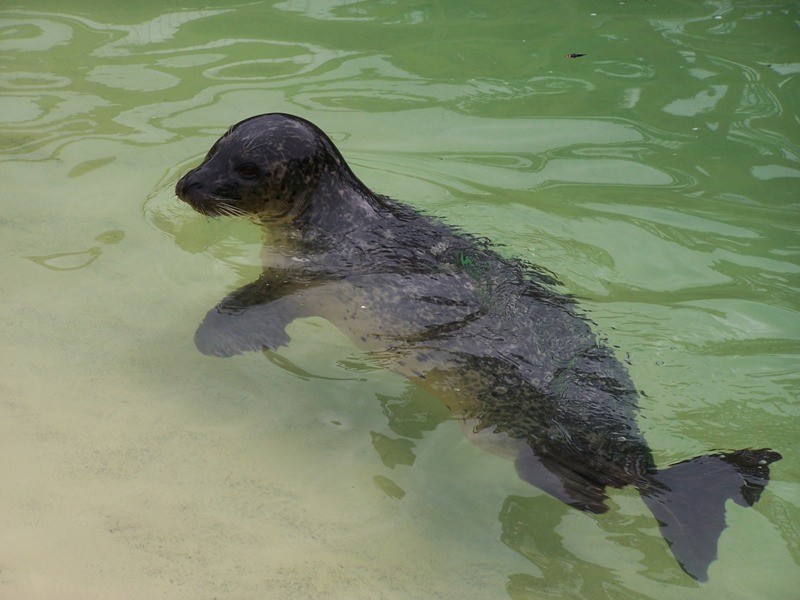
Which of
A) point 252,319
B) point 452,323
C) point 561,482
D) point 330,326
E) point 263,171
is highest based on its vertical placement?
point 263,171

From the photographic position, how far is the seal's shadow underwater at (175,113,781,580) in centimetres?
418

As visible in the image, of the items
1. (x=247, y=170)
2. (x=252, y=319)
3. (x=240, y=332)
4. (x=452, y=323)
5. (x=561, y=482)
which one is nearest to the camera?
(x=561, y=482)

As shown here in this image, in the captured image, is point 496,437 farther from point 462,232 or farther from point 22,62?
point 22,62

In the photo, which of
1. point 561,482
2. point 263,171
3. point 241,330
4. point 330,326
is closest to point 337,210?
point 263,171

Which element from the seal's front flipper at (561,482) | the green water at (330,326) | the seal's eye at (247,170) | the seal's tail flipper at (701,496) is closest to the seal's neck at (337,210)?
the seal's eye at (247,170)

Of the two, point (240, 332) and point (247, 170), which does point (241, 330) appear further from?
point (247, 170)

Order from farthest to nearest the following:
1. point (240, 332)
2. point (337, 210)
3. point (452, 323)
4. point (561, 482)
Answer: point (337, 210), point (240, 332), point (452, 323), point (561, 482)

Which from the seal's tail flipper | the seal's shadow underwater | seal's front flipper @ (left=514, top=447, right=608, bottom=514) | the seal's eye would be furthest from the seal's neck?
the seal's tail flipper

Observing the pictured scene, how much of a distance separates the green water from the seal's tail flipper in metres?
0.09

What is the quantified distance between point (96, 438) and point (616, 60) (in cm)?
610

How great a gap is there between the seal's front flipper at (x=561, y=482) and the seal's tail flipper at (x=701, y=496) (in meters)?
0.22

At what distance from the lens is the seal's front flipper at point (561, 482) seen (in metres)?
4.13

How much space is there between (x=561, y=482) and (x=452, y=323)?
3.50 feet

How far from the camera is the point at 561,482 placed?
4.19 meters
